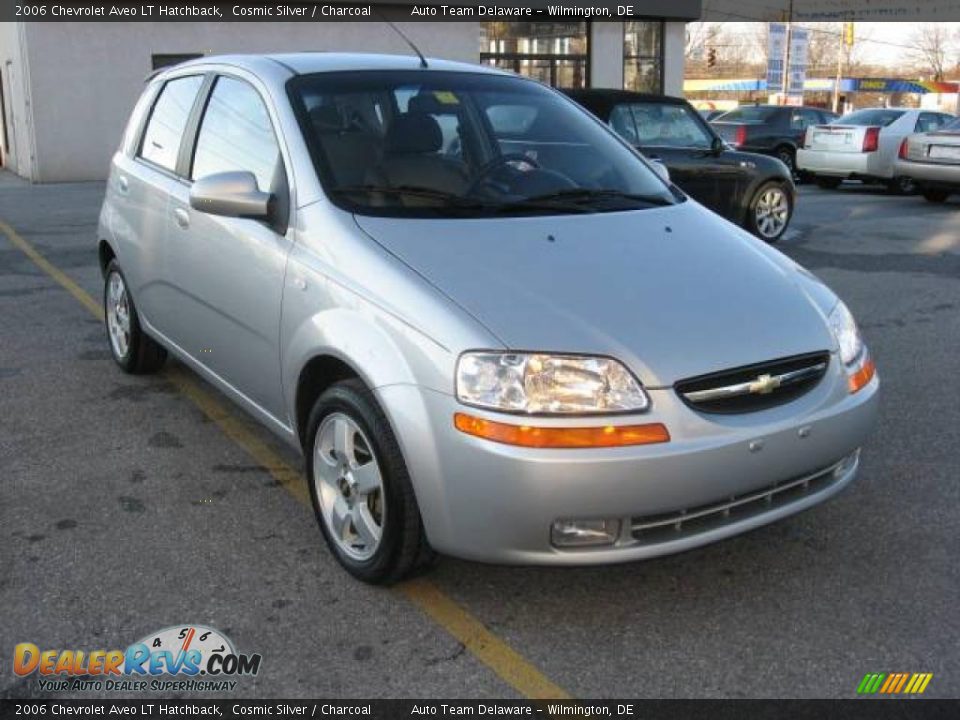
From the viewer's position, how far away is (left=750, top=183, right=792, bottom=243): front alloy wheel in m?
10.5

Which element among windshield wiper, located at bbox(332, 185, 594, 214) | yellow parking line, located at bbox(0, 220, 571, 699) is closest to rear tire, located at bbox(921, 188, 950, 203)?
windshield wiper, located at bbox(332, 185, 594, 214)

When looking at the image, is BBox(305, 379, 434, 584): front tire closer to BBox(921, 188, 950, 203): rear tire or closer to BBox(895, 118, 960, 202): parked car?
BBox(895, 118, 960, 202): parked car

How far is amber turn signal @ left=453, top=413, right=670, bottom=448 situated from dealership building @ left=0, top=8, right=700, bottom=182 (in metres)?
17.3

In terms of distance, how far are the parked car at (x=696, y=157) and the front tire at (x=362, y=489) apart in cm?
686

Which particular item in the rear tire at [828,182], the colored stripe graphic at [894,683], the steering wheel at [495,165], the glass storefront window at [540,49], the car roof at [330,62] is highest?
the glass storefront window at [540,49]

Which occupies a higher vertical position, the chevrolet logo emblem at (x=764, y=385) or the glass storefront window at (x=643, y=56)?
the glass storefront window at (x=643, y=56)

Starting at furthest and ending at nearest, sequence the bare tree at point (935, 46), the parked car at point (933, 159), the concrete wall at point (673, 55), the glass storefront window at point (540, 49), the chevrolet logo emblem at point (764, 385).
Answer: the bare tree at point (935, 46), the concrete wall at point (673, 55), the glass storefront window at point (540, 49), the parked car at point (933, 159), the chevrolet logo emblem at point (764, 385)

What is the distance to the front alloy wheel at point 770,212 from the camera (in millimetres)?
10523

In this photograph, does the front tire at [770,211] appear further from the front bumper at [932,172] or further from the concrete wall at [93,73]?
the concrete wall at [93,73]

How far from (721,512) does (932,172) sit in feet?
42.6

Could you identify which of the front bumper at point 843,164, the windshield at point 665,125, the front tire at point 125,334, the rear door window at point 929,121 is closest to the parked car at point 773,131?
the front bumper at point 843,164

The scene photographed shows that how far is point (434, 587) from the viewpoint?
10.9 feet

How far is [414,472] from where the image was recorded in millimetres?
2945
